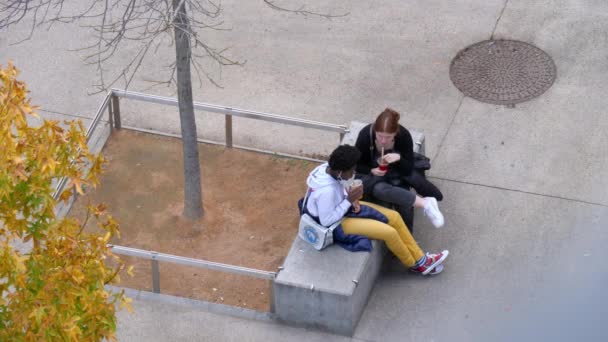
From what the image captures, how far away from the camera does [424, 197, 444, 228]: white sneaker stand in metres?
9.12

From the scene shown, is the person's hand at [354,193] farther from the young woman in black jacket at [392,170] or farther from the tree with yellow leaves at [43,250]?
the tree with yellow leaves at [43,250]

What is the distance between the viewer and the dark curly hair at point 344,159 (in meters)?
8.38

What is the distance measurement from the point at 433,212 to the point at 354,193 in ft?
2.94

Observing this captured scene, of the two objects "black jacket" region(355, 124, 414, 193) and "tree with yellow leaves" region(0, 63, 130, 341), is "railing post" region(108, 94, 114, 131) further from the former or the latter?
"tree with yellow leaves" region(0, 63, 130, 341)

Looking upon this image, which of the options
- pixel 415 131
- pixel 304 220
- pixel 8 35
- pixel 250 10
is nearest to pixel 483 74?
pixel 415 131

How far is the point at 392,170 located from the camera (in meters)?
9.16

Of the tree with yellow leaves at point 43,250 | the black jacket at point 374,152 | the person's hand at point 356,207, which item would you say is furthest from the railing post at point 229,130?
the tree with yellow leaves at point 43,250

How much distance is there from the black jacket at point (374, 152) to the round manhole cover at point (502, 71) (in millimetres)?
2409

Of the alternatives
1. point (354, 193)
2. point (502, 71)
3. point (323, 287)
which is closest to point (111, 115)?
point (354, 193)

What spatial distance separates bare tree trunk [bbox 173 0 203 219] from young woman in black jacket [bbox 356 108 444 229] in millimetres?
1507

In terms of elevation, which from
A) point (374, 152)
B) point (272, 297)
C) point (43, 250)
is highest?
point (43, 250)

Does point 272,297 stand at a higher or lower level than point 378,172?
lower

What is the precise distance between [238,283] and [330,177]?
4.58ft

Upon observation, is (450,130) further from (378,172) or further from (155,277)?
(155,277)
